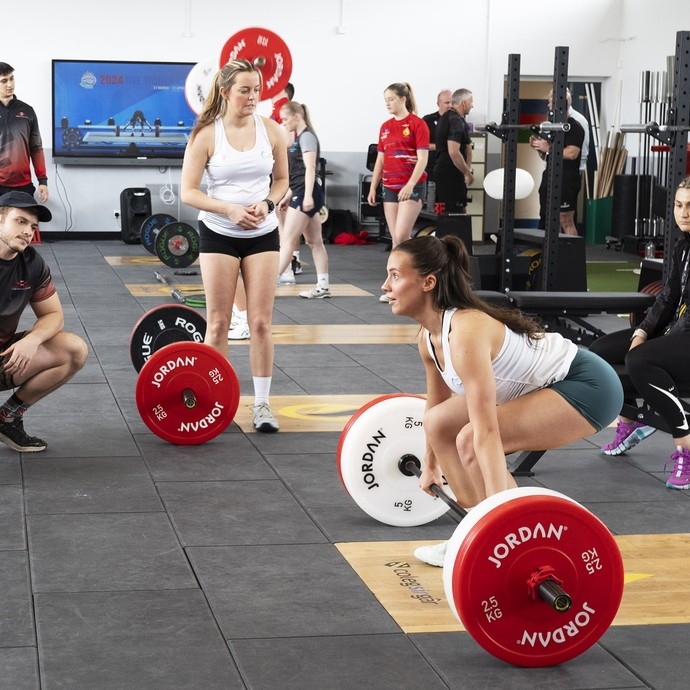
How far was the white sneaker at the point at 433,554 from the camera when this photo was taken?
2924 mm

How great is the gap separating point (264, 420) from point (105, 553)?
54.4 inches

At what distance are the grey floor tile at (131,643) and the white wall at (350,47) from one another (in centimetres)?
1024

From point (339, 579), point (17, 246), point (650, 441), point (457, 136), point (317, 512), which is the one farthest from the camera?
point (457, 136)


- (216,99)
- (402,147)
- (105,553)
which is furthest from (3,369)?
(402,147)

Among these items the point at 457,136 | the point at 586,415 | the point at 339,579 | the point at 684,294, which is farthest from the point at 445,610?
→ the point at 457,136

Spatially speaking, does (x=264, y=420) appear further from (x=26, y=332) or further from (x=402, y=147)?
(x=402, y=147)

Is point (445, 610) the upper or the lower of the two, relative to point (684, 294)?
lower

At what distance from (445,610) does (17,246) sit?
6.24ft

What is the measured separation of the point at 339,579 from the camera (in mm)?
2836

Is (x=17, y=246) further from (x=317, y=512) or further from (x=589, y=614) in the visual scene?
(x=589, y=614)

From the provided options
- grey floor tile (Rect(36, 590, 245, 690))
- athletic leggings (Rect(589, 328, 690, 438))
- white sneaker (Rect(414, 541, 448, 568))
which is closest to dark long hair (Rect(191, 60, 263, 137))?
athletic leggings (Rect(589, 328, 690, 438))

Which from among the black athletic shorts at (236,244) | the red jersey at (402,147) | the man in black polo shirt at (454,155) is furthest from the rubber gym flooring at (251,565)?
the man in black polo shirt at (454,155)

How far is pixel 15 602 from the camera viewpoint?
103 inches

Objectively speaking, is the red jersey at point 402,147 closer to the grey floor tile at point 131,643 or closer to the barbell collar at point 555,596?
the grey floor tile at point 131,643
